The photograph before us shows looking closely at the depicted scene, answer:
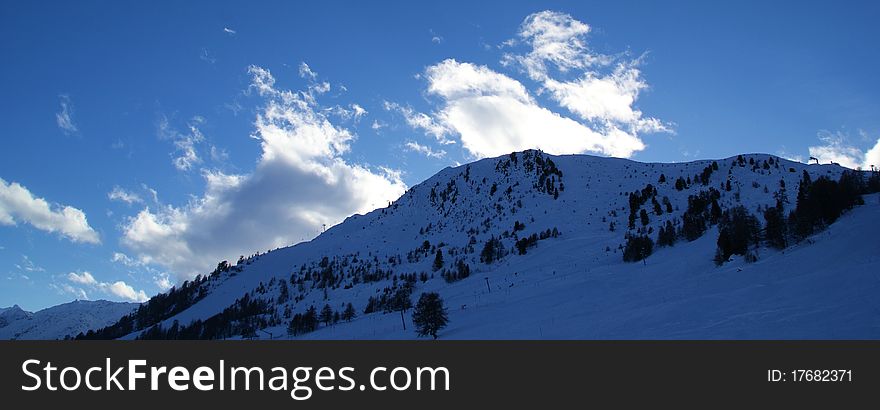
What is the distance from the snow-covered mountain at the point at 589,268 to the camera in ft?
108

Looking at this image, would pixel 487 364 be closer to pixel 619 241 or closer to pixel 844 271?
pixel 844 271

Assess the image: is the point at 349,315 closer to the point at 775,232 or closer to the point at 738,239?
the point at 738,239

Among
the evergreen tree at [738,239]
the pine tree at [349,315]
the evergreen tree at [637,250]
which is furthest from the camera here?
the pine tree at [349,315]

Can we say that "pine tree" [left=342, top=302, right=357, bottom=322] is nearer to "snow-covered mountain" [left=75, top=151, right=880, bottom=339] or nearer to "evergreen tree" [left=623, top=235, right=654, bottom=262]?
"snow-covered mountain" [left=75, top=151, right=880, bottom=339]

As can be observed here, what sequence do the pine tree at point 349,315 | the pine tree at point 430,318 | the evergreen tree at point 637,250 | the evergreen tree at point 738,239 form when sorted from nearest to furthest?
the evergreen tree at point 738,239 → the pine tree at point 430,318 → the evergreen tree at point 637,250 → the pine tree at point 349,315

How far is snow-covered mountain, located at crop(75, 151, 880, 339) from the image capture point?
33.0 metres

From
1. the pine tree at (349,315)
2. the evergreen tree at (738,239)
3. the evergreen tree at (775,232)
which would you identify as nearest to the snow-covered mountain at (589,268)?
the evergreen tree at (775,232)

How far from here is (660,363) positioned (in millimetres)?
20062

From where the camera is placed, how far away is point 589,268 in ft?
247

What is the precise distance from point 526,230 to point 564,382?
116305 mm

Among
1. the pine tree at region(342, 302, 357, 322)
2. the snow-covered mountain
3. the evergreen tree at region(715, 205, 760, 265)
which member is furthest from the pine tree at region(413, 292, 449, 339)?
the pine tree at region(342, 302, 357, 322)

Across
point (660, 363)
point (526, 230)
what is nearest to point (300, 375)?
point (660, 363)

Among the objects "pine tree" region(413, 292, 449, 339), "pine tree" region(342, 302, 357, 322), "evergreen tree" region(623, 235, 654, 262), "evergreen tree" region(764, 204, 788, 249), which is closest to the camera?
"evergreen tree" region(764, 204, 788, 249)

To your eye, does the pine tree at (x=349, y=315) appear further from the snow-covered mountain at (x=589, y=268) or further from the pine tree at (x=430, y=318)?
the pine tree at (x=430, y=318)
